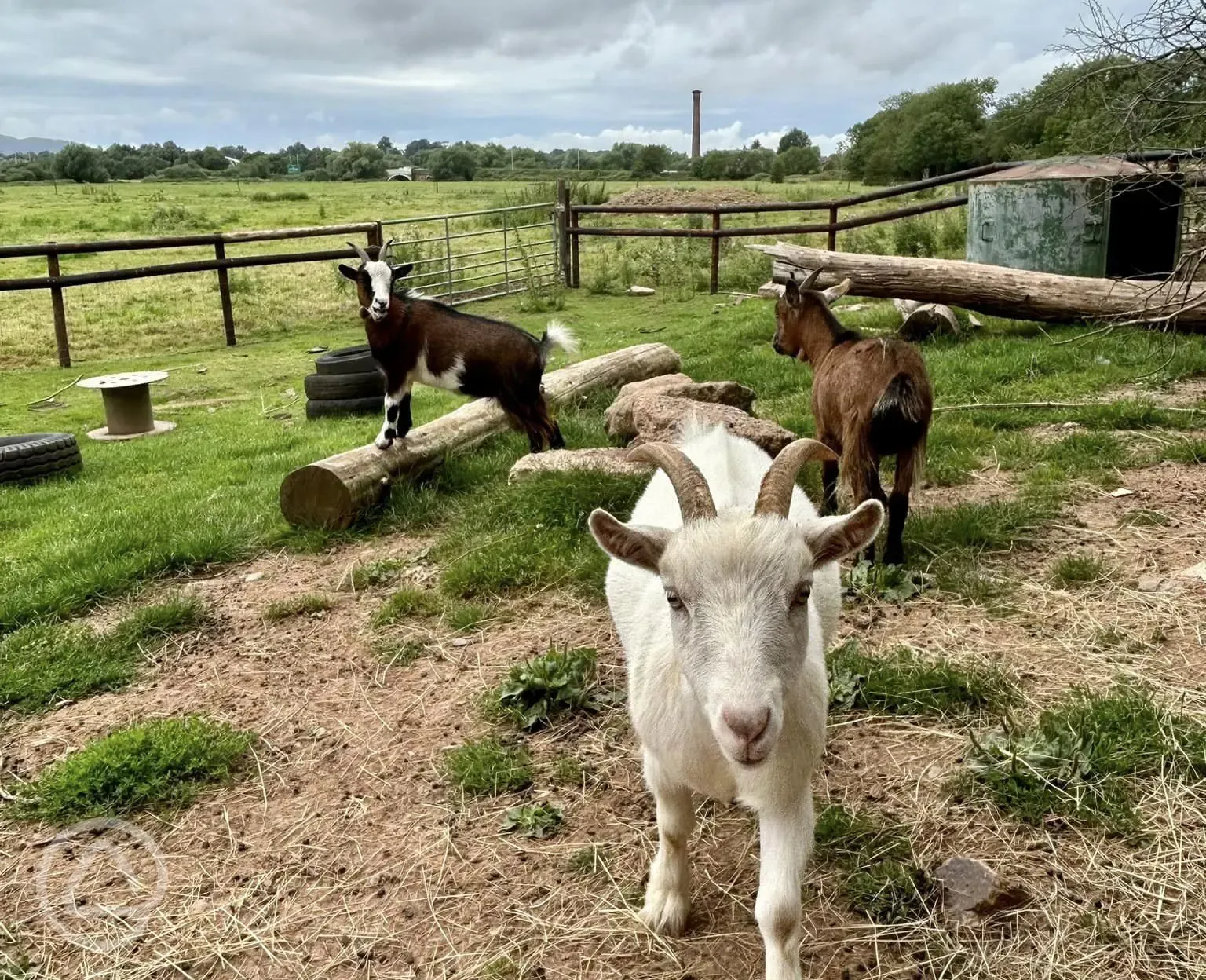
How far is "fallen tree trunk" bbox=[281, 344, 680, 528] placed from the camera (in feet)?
21.2

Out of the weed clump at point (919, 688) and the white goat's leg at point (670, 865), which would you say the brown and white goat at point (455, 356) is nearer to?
the weed clump at point (919, 688)

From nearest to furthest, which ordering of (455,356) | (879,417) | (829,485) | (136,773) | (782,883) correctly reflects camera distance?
(782,883)
(136,773)
(879,417)
(829,485)
(455,356)

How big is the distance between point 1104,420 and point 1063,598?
3.25 m

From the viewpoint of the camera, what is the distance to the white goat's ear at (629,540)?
2.71m

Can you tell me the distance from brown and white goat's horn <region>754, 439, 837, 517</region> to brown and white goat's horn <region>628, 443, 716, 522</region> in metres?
0.15

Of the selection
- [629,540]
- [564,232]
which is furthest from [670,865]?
[564,232]

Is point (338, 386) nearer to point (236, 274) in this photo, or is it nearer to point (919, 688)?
point (919, 688)

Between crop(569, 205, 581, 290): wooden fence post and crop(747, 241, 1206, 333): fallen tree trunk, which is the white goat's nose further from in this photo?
crop(569, 205, 581, 290): wooden fence post

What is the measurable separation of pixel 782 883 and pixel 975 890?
2.57ft

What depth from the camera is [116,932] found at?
3.26 metres

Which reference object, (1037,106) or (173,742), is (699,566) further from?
(1037,106)

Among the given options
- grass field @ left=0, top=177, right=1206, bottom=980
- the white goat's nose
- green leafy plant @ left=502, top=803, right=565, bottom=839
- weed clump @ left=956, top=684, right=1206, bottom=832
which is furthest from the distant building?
the white goat's nose

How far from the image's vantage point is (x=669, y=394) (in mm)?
7621

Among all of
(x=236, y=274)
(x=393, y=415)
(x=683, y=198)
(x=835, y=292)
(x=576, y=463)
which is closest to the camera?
(x=576, y=463)
